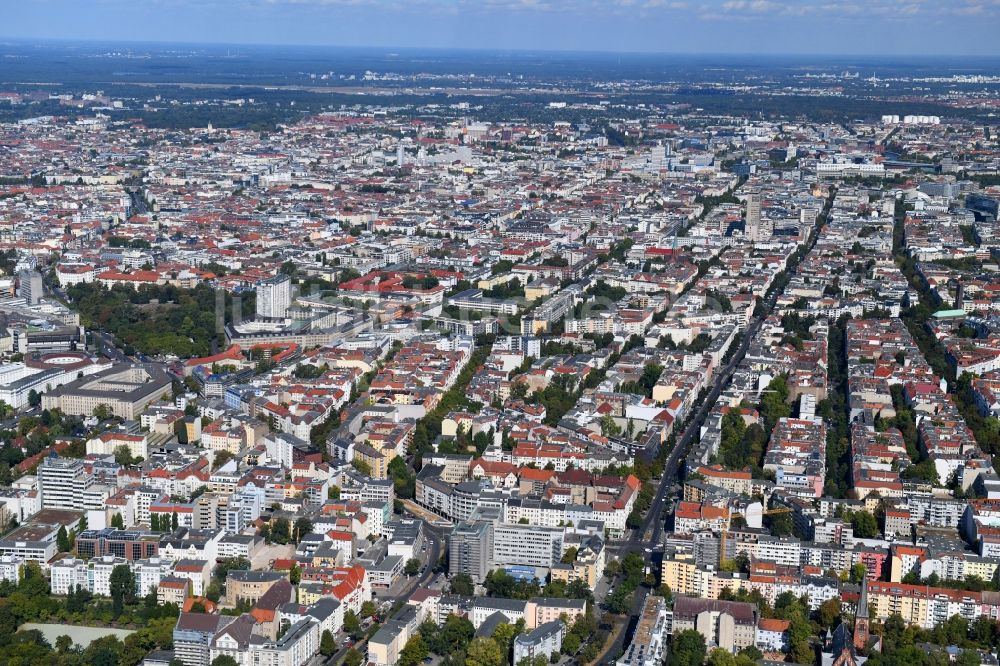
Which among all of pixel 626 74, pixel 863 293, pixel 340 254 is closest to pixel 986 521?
pixel 863 293

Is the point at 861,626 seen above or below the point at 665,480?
above

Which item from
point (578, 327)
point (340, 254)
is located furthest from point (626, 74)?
point (578, 327)

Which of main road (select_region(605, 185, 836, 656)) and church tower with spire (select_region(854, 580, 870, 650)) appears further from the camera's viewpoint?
main road (select_region(605, 185, 836, 656))

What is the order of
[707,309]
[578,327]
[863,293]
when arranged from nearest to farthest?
[578,327] < [707,309] < [863,293]

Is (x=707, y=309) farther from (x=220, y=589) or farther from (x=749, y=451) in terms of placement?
(x=220, y=589)

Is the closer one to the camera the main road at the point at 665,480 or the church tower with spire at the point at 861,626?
the church tower with spire at the point at 861,626

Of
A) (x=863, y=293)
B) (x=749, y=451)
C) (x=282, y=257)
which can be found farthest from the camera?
(x=282, y=257)

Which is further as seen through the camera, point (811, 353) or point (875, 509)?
point (811, 353)

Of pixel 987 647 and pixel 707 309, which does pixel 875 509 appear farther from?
pixel 707 309

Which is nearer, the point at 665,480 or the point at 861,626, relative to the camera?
the point at 861,626
